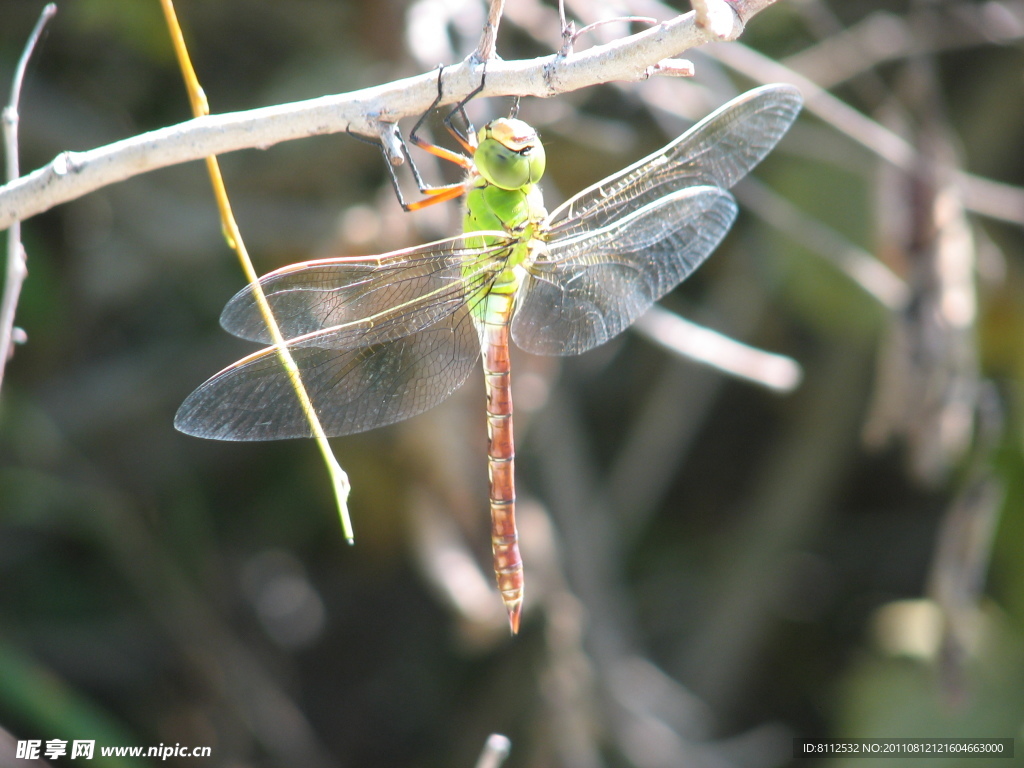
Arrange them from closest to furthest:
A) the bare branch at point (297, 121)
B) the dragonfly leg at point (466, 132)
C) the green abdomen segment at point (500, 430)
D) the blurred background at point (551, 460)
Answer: the bare branch at point (297, 121) < the dragonfly leg at point (466, 132) < the green abdomen segment at point (500, 430) < the blurred background at point (551, 460)

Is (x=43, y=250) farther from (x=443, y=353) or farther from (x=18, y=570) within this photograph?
(x=443, y=353)

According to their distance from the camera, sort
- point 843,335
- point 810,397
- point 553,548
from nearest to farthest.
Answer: point 553,548, point 843,335, point 810,397

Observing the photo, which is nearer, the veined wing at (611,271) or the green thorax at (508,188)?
the green thorax at (508,188)

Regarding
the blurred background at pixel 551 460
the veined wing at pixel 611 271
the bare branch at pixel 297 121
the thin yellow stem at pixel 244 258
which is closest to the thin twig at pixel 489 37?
the bare branch at pixel 297 121

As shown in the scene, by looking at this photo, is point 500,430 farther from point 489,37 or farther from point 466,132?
point 489,37

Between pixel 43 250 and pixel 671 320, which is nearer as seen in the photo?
pixel 671 320

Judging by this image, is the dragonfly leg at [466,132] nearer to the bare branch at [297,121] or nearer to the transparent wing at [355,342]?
the transparent wing at [355,342]

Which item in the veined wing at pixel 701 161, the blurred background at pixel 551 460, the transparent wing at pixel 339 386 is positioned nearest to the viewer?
the transparent wing at pixel 339 386

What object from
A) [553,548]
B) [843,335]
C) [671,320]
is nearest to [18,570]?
[553,548]
